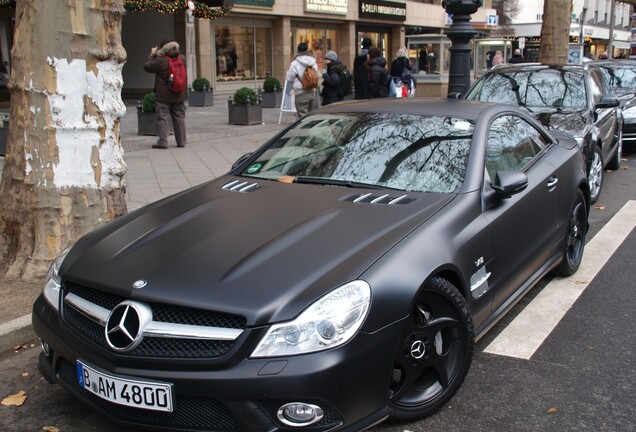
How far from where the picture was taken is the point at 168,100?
11.9 m

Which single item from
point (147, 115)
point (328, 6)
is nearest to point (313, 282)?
point (147, 115)

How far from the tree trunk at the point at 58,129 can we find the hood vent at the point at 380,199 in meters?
2.49

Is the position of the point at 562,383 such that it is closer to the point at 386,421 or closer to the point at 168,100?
the point at 386,421

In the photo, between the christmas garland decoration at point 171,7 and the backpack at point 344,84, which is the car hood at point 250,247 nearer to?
the backpack at point 344,84

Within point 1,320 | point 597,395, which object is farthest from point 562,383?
point 1,320

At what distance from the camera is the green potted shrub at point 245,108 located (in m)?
15.4

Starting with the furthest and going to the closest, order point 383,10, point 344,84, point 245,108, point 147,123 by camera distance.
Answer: point 383,10 < point 245,108 < point 344,84 < point 147,123

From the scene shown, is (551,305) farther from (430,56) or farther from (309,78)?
(430,56)

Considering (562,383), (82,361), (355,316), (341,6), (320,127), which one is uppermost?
(341,6)

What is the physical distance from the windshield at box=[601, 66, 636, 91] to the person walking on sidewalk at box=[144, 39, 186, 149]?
8305 mm

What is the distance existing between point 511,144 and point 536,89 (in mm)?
4546

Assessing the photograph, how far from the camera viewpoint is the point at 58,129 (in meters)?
5.22

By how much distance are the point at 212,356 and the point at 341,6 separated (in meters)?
30.3

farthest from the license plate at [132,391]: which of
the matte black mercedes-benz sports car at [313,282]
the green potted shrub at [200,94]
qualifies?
the green potted shrub at [200,94]
